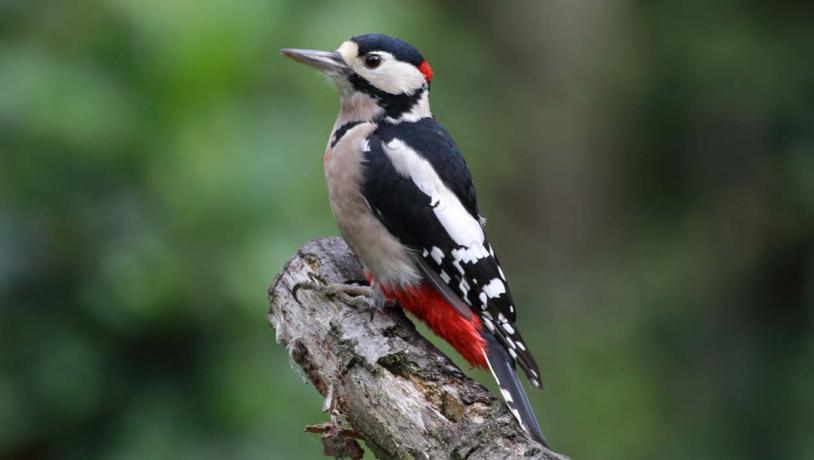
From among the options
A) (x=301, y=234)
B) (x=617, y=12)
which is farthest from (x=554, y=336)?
(x=301, y=234)

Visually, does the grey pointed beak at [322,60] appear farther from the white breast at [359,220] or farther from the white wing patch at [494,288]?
the white wing patch at [494,288]

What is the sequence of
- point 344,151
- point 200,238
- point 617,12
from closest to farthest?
point 344,151, point 200,238, point 617,12

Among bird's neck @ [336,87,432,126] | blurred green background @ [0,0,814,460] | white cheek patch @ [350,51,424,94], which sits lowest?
blurred green background @ [0,0,814,460]

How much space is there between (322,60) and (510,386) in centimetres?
125

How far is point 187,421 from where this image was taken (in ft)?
14.3

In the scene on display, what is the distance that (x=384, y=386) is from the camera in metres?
2.64

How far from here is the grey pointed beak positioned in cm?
354

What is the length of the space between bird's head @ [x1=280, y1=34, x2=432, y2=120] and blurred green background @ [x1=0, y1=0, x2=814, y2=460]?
0.91m

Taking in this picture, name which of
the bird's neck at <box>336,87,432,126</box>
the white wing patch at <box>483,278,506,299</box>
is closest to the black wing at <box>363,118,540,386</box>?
the white wing patch at <box>483,278,506,299</box>

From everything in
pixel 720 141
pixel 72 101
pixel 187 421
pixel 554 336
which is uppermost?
pixel 72 101

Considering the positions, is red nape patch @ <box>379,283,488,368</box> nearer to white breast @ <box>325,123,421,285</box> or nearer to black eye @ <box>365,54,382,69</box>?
white breast @ <box>325,123,421,285</box>

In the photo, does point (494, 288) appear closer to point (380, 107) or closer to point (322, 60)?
point (380, 107)

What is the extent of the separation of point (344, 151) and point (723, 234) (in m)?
4.35

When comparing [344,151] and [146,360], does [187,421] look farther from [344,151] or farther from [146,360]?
[344,151]
